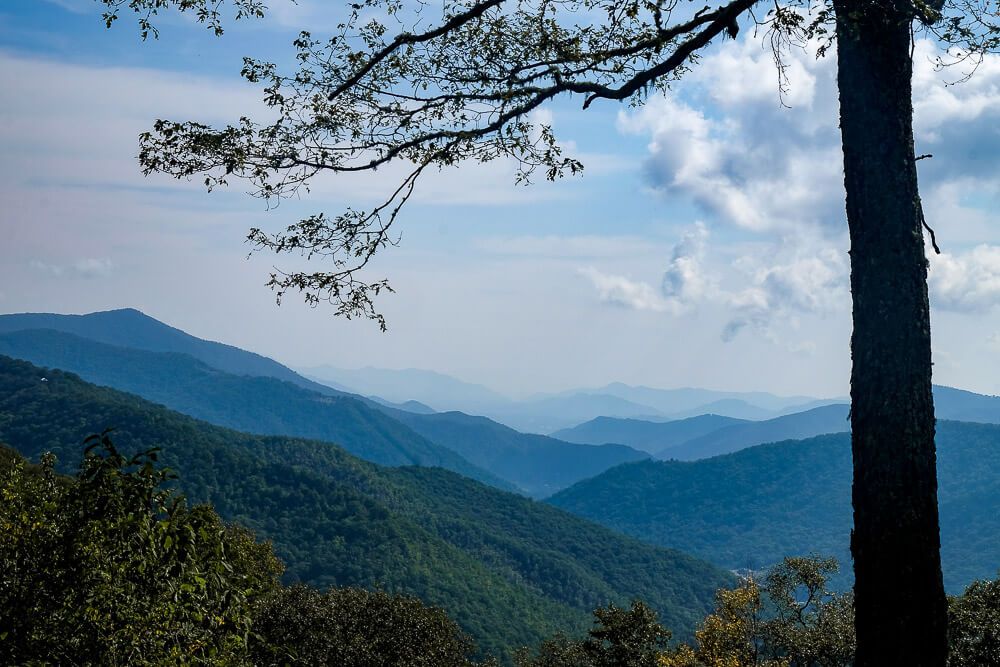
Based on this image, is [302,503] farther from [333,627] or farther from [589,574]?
[333,627]

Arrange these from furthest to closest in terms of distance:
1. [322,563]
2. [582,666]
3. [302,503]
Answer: [302,503]
[322,563]
[582,666]

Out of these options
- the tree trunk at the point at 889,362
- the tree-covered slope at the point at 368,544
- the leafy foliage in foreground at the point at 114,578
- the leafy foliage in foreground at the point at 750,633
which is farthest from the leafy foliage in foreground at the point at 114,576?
the tree-covered slope at the point at 368,544

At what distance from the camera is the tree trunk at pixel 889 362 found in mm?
4934

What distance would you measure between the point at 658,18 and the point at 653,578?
201 metres

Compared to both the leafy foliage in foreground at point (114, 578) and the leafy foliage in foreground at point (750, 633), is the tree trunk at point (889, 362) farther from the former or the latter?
the leafy foliage in foreground at point (750, 633)

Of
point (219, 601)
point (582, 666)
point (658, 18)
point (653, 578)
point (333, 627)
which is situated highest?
point (658, 18)

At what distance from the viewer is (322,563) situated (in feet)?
438

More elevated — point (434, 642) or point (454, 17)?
point (454, 17)

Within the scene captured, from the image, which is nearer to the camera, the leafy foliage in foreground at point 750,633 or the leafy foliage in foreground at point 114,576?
the leafy foliage in foreground at point 114,576

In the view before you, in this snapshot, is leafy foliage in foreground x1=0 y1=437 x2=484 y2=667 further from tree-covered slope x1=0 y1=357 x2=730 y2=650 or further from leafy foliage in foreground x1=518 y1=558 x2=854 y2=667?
tree-covered slope x1=0 y1=357 x2=730 y2=650

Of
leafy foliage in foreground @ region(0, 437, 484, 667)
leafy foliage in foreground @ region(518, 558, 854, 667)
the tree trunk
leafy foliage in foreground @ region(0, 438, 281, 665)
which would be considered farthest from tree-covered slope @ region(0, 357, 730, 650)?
the tree trunk

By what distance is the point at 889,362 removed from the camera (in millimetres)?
5066

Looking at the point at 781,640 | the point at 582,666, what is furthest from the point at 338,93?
the point at 582,666

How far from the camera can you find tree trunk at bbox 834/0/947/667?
4934 mm
